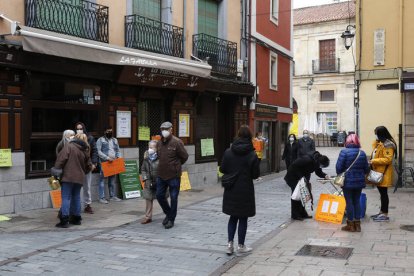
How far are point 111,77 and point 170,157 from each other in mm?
3737

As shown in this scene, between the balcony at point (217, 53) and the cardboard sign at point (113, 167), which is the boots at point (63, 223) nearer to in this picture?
the cardboard sign at point (113, 167)

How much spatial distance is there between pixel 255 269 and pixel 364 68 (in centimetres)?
1107

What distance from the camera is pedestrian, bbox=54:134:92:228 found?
27.1 ft

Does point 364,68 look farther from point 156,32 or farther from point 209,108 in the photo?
point 156,32

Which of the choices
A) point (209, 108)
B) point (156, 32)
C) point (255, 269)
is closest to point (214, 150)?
point (209, 108)

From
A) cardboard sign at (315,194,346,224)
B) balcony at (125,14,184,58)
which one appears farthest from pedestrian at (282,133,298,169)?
cardboard sign at (315,194,346,224)

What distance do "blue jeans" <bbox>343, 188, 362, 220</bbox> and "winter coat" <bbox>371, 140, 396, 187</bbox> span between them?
105cm

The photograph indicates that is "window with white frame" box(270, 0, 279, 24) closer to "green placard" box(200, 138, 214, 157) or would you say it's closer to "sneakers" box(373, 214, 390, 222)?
"green placard" box(200, 138, 214, 157)

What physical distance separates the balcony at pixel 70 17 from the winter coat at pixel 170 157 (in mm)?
3695

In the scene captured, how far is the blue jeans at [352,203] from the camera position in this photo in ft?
27.0

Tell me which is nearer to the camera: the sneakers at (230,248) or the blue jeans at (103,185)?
the sneakers at (230,248)

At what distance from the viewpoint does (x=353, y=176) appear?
8.19m

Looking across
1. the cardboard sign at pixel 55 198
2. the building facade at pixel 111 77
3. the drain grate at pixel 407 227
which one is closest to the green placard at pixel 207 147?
the building facade at pixel 111 77

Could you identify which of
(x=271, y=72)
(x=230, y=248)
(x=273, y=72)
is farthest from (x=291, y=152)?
(x=230, y=248)
